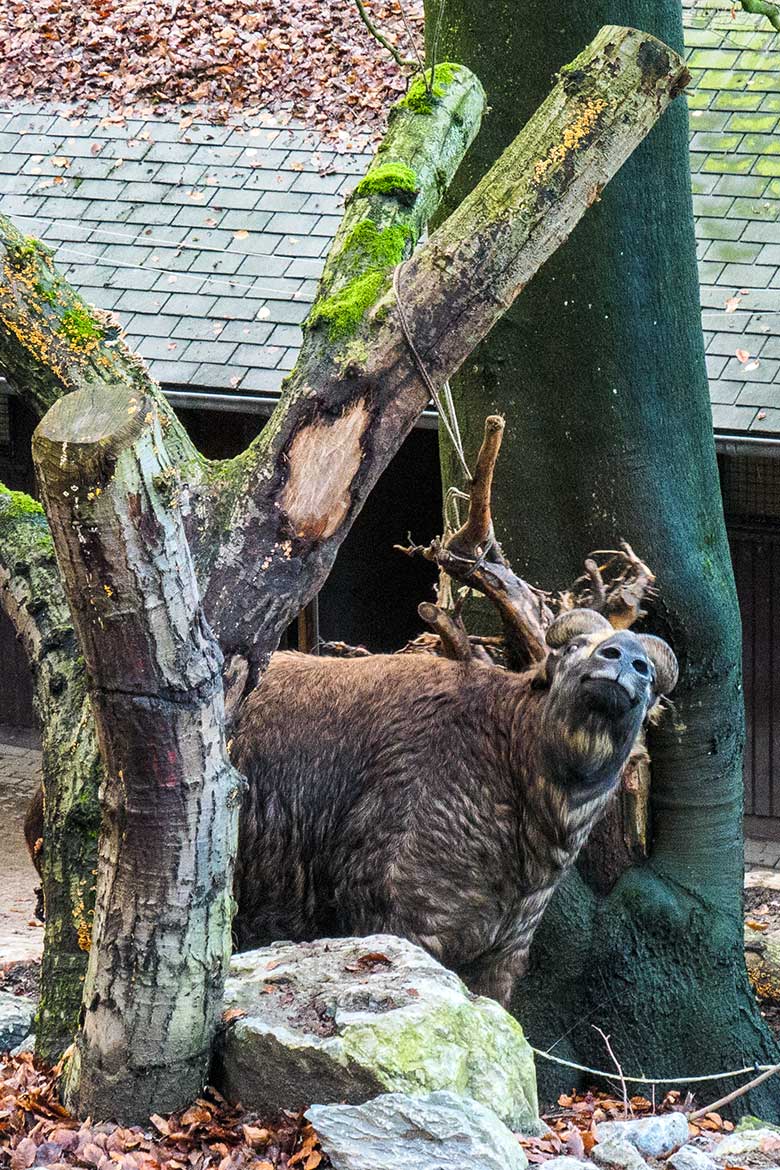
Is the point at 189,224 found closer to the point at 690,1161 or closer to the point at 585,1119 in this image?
the point at 585,1119

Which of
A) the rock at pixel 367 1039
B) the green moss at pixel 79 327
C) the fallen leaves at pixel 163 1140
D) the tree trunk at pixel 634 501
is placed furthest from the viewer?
the tree trunk at pixel 634 501

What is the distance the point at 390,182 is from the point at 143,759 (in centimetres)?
249

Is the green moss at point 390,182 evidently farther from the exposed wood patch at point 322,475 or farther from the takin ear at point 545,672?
the takin ear at point 545,672

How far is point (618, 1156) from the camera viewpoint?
15.6 ft

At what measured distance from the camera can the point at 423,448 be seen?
1216 cm

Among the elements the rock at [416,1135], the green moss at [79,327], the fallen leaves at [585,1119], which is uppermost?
the green moss at [79,327]

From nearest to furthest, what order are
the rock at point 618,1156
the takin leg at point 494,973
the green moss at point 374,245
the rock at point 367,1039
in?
the rock at point 367,1039, the rock at point 618,1156, the green moss at point 374,245, the takin leg at point 494,973

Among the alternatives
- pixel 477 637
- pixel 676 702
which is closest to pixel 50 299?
pixel 477 637

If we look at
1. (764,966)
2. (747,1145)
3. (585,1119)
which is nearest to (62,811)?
Result: (747,1145)

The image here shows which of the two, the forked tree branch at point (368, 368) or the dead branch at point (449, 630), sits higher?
the forked tree branch at point (368, 368)

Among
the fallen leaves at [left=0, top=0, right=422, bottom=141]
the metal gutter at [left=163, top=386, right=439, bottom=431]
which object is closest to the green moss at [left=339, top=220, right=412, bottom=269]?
A: the metal gutter at [left=163, top=386, right=439, bottom=431]

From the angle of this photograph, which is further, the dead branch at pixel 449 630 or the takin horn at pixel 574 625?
the dead branch at pixel 449 630

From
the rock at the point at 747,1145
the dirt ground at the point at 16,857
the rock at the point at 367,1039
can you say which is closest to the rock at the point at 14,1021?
the dirt ground at the point at 16,857

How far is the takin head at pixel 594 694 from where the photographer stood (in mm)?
5465
